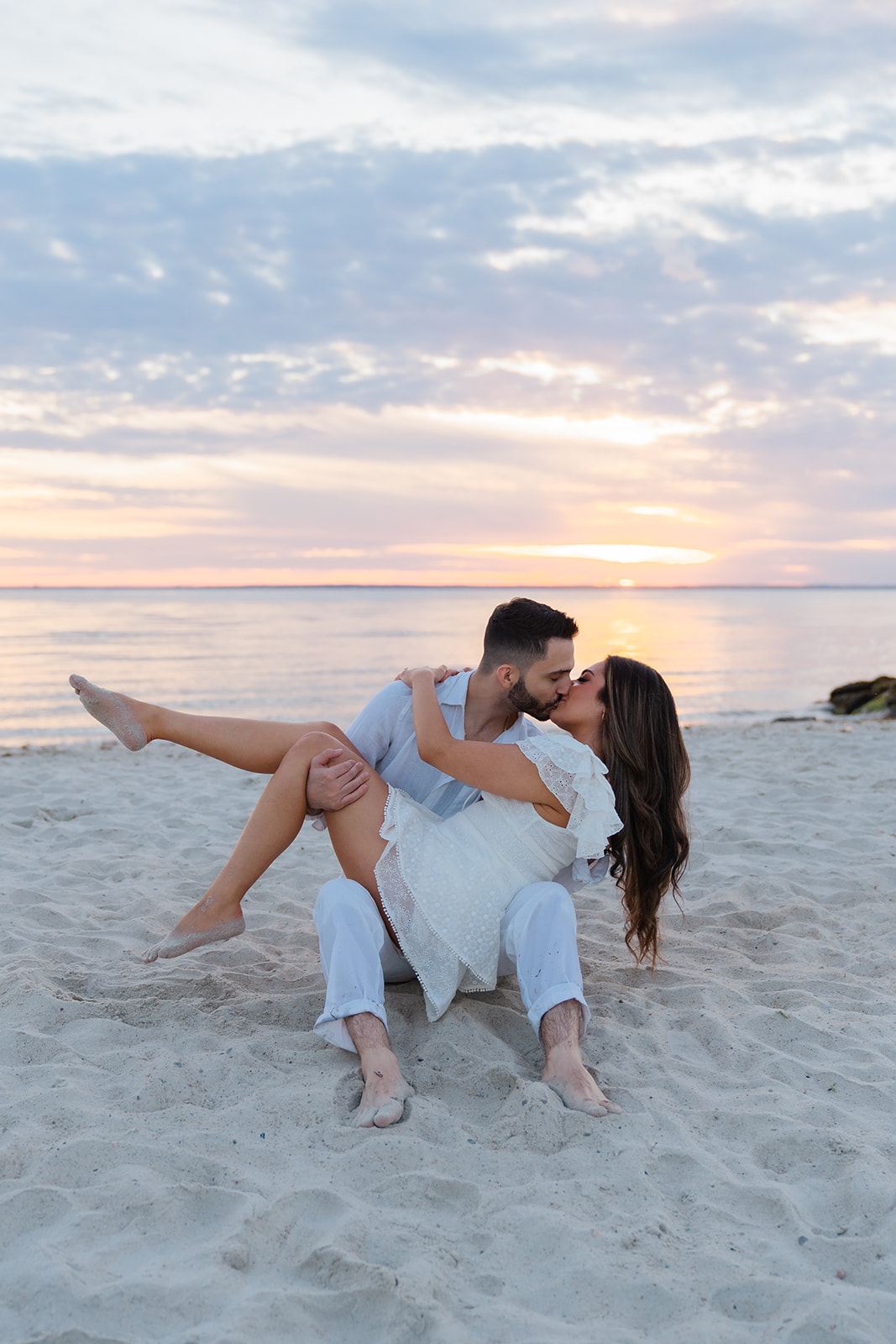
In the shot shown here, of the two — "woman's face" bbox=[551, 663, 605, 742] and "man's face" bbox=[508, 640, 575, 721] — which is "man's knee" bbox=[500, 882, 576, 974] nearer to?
"woman's face" bbox=[551, 663, 605, 742]

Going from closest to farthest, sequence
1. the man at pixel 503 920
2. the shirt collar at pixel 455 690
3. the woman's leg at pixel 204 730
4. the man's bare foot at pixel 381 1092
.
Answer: the man's bare foot at pixel 381 1092
the man at pixel 503 920
the woman's leg at pixel 204 730
the shirt collar at pixel 455 690

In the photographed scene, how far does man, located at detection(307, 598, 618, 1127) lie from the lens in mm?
2857

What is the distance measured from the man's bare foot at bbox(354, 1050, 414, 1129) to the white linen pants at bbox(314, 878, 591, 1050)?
0.14 metres

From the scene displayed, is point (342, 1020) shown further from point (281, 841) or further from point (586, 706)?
point (586, 706)

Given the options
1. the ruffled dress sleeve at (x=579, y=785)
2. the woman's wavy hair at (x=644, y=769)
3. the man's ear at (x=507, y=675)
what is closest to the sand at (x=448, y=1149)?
the woman's wavy hair at (x=644, y=769)

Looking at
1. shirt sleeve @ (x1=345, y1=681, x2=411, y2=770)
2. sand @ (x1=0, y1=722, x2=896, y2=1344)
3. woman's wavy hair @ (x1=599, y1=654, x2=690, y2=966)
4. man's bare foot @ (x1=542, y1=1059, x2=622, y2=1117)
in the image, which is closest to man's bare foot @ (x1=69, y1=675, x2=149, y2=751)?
shirt sleeve @ (x1=345, y1=681, x2=411, y2=770)

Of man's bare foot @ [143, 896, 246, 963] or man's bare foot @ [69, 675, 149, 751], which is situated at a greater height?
man's bare foot @ [69, 675, 149, 751]

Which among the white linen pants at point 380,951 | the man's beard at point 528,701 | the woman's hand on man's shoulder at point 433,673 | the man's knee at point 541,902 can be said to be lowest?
the white linen pants at point 380,951

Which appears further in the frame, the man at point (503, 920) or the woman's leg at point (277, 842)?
the woman's leg at point (277, 842)

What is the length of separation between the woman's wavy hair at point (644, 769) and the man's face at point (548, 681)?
0.72 ft

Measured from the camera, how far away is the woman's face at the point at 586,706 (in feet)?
11.2

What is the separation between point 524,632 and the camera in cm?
365

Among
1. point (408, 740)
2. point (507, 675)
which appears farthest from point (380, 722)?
point (507, 675)

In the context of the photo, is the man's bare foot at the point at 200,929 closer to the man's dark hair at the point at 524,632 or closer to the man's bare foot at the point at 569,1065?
the man's bare foot at the point at 569,1065
